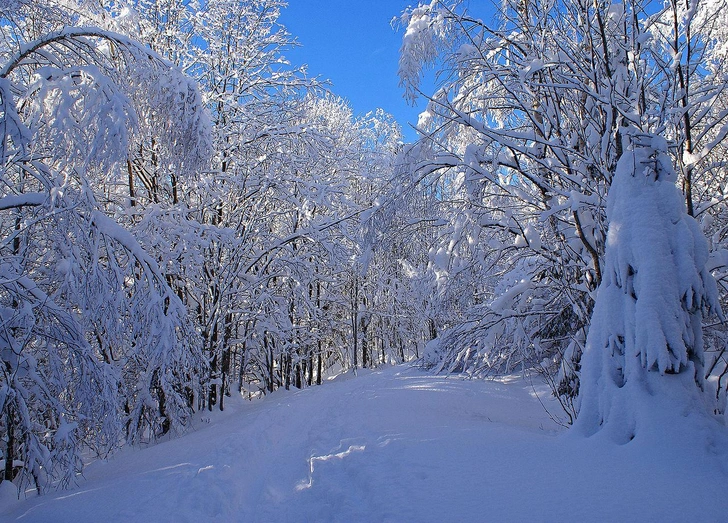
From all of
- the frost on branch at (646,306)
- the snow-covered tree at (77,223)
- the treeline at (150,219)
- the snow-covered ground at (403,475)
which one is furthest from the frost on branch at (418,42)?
the snow-covered ground at (403,475)

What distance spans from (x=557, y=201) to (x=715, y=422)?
11.0 feet

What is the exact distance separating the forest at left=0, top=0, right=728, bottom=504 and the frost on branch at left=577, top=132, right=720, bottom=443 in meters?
0.02

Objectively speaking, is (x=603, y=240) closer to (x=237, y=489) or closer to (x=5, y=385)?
(x=237, y=489)

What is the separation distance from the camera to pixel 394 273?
20516 millimetres

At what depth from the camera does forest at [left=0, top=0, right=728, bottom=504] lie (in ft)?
11.6

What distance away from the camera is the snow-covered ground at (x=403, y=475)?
2725mm

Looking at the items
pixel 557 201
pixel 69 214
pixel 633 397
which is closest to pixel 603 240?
pixel 557 201

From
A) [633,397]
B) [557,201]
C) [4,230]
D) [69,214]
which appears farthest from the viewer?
[4,230]

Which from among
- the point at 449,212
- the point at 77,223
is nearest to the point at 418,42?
the point at 449,212

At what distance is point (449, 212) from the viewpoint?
22.2ft

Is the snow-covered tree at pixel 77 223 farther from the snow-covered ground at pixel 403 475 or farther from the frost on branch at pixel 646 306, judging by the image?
the frost on branch at pixel 646 306

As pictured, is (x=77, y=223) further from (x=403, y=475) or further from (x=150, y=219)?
(x=150, y=219)

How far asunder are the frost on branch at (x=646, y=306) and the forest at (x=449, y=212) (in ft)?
0.05

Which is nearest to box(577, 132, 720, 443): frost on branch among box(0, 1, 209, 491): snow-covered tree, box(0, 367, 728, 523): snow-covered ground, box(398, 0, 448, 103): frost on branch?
box(0, 367, 728, 523): snow-covered ground
